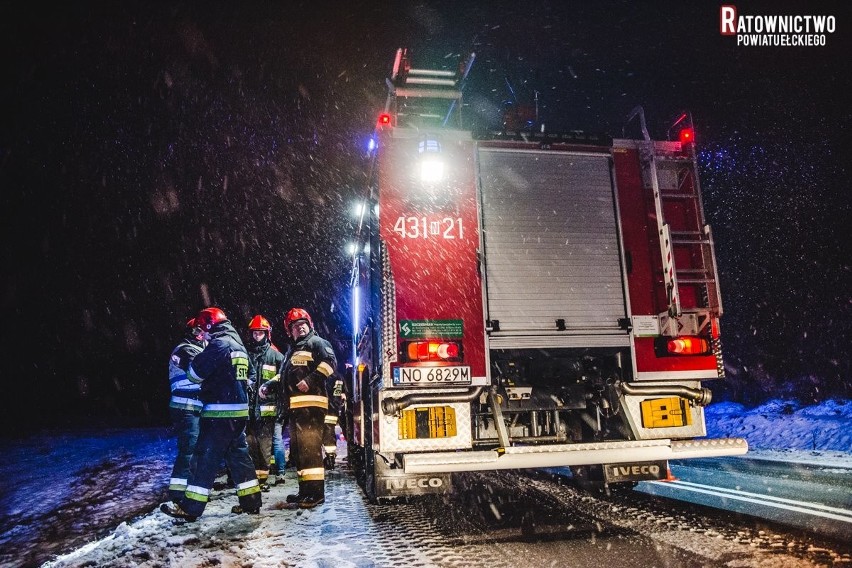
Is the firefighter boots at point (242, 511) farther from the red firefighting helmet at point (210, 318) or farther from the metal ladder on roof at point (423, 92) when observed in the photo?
the metal ladder on roof at point (423, 92)

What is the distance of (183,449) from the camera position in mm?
5191

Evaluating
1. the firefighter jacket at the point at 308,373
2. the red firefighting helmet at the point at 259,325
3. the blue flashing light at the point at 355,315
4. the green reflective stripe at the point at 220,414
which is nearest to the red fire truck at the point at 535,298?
the firefighter jacket at the point at 308,373

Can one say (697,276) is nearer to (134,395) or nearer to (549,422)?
(549,422)

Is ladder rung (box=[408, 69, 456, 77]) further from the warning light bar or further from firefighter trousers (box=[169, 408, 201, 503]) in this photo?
firefighter trousers (box=[169, 408, 201, 503])

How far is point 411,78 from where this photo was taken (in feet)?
20.4

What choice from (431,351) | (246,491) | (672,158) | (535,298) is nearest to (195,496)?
(246,491)

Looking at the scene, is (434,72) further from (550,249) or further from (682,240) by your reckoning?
(682,240)

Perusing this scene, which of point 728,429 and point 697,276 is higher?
point 697,276

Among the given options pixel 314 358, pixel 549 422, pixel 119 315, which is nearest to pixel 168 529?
pixel 314 358

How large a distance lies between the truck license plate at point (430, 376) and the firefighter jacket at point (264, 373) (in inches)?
93.8

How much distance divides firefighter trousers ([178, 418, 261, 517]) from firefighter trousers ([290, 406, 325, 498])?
0.44m

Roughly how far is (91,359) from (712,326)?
5228cm

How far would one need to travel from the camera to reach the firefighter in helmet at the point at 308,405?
5.00 metres

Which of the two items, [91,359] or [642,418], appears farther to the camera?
[91,359]
